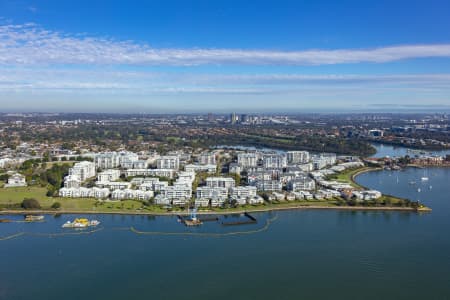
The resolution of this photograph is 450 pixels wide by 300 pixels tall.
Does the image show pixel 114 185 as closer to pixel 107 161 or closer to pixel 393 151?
pixel 107 161

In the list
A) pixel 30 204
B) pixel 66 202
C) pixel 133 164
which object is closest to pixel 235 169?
pixel 133 164

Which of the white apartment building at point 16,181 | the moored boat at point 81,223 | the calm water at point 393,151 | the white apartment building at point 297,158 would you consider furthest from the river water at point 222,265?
the calm water at point 393,151

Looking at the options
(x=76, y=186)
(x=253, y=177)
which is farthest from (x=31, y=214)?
(x=253, y=177)

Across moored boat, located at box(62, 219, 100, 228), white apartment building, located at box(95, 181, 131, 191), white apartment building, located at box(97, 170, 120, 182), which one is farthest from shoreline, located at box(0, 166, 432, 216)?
white apartment building, located at box(97, 170, 120, 182)

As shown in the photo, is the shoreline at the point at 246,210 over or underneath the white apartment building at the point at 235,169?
underneath

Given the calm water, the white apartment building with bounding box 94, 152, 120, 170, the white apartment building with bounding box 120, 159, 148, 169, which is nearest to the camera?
the white apartment building with bounding box 120, 159, 148, 169

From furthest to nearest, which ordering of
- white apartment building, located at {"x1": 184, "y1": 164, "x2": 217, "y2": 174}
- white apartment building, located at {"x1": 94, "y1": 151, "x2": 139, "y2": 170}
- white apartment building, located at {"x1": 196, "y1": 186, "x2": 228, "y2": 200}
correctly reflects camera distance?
white apartment building, located at {"x1": 94, "y1": 151, "x2": 139, "y2": 170} < white apartment building, located at {"x1": 184, "y1": 164, "x2": 217, "y2": 174} < white apartment building, located at {"x1": 196, "y1": 186, "x2": 228, "y2": 200}

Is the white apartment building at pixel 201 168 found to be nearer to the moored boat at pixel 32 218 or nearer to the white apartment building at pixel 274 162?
the white apartment building at pixel 274 162

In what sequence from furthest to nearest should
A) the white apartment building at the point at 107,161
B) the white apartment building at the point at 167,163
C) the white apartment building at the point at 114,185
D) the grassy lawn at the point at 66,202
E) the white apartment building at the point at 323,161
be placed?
the white apartment building at the point at 323,161
the white apartment building at the point at 107,161
the white apartment building at the point at 167,163
the white apartment building at the point at 114,185
the grassy lawn at the point at 66,202

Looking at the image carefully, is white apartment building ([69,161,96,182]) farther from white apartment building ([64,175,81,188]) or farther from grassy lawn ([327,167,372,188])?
grassy lawn ([327,167,372,188])
